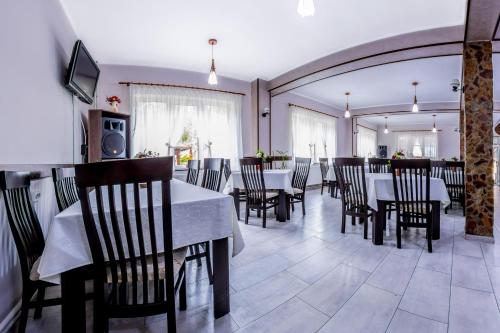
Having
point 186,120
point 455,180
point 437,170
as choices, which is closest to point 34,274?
point 186,120

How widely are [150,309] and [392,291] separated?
5.14 ft

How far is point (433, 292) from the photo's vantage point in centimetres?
161

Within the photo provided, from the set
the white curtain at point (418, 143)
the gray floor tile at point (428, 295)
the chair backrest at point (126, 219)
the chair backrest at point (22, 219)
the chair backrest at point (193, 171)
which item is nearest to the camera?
the chair backrest at point (126, 219)

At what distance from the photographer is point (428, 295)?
5.15ft

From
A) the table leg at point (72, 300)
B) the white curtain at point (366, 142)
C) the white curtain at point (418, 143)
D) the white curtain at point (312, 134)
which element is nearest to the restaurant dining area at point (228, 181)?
the table leg at point (72, 300)

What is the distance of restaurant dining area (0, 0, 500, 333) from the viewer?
3.52ft

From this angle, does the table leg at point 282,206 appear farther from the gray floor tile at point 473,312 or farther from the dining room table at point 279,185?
the gray floor tile at point 473,312

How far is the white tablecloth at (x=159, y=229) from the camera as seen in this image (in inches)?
37.5

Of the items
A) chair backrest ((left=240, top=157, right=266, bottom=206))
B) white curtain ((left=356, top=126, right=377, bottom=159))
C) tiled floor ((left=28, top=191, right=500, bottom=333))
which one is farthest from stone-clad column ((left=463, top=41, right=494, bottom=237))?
white curtain ((left=356, top=126, right=377, bottom=159))

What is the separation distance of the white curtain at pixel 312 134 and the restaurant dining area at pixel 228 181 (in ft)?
2.11

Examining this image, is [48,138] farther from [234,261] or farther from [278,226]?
[278,226]

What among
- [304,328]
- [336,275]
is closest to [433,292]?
[336,275]

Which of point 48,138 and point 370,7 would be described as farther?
point 370,7

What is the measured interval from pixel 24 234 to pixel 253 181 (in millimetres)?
2380
